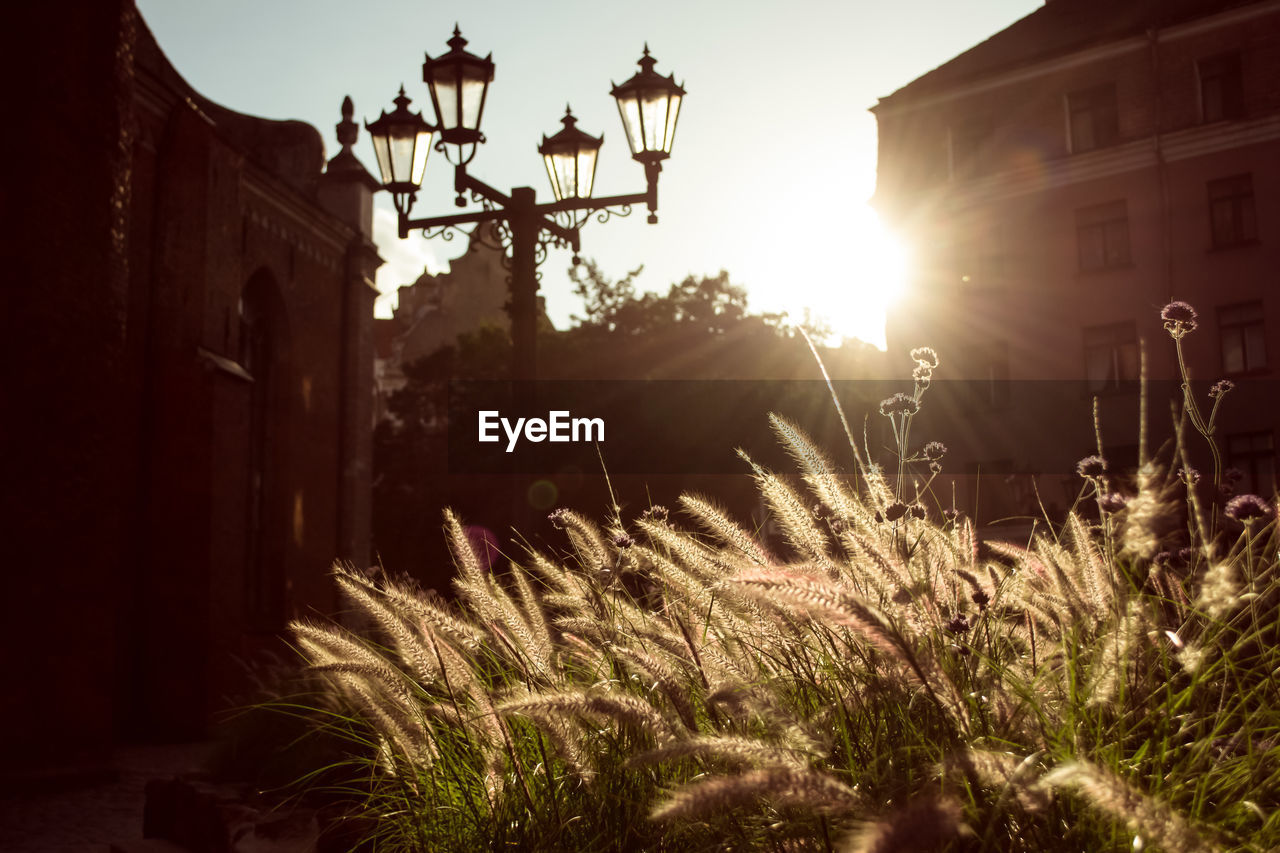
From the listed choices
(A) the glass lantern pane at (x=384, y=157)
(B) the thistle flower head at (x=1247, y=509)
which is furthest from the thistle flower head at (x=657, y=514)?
(A) the glass lantern pane at (x=384, y=157)

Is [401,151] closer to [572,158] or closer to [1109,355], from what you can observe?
[572,158]

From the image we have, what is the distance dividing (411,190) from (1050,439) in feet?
72.2

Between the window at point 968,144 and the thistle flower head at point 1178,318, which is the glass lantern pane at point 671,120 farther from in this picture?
the window at point 968,144

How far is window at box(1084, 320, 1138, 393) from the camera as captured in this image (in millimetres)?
27828

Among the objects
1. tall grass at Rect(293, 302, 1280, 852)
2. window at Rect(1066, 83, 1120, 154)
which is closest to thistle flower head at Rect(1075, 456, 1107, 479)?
tall grass at Rect(293, 302, 1280, 852)

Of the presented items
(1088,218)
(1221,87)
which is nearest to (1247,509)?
(1221,87)

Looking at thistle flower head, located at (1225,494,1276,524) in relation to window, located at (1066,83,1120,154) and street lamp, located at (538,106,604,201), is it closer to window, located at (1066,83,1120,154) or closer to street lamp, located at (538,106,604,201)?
street lamp, located at (538,106,604,201)

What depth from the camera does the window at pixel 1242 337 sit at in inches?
1032

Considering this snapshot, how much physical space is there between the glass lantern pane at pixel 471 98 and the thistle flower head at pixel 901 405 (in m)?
5.87

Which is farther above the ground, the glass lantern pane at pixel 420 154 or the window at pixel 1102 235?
the window at pixel 1102 235

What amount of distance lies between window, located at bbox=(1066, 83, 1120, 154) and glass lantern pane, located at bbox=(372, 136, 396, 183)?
24.0 metres

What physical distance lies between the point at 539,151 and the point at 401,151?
→ 1.11 meters

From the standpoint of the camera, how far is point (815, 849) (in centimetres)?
209

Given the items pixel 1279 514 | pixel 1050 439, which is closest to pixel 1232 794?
pixel 1279 514
